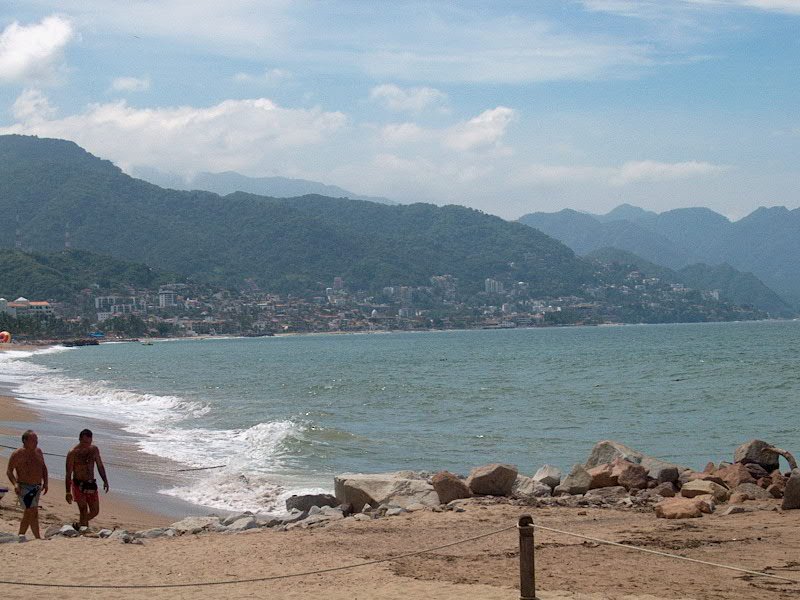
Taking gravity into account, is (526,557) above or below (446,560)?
above

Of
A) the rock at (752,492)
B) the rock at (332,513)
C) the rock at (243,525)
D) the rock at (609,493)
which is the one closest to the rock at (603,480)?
the rock at (609,493)

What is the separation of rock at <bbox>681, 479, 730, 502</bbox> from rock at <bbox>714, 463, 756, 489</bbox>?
0.77 m

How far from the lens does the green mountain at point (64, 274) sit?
163000 millimetres

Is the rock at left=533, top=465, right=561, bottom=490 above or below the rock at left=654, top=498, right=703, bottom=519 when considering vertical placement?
below

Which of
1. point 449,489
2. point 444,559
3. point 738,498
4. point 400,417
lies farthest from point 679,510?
point 400,417

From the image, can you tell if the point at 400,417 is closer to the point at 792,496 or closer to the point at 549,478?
the point at 549,478

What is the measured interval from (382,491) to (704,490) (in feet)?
14.1

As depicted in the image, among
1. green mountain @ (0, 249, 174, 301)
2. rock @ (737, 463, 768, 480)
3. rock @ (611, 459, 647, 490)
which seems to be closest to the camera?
rock @ (611, 459, 647, 490)

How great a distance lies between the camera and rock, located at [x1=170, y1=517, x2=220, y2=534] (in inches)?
443

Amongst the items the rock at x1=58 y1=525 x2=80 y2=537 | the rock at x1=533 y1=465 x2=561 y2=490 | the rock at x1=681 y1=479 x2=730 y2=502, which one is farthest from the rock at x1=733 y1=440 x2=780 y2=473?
the rock at x1=58 y1=525 x2=80 y2=537

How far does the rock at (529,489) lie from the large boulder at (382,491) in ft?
3.85

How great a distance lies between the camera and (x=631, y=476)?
13.5 m

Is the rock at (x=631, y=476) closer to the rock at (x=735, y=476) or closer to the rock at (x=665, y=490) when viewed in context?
the rock at (x=665, y=490)

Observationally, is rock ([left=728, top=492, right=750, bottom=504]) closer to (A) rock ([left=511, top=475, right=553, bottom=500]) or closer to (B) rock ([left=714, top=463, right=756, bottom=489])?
(B) rock ([left=714, top=463, right=756, bottom=489])
